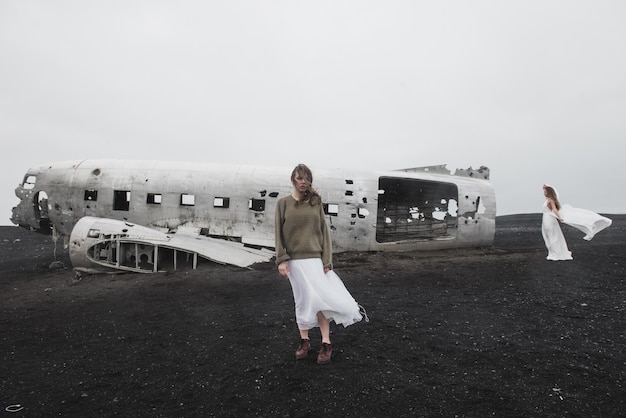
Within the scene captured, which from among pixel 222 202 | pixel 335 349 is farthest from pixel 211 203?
pixel 335 349

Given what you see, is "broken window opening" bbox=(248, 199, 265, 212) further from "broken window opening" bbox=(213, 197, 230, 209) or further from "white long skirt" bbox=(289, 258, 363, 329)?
"white long skirt" bbox=(289, 258, 363, 329)

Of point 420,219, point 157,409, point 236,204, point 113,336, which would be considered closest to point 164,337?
point 113,336

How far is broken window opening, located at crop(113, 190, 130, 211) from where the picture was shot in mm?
13336

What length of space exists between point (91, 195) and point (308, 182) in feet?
40.1

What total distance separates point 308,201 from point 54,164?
14.2 meters

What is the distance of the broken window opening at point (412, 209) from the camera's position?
56.3 ft

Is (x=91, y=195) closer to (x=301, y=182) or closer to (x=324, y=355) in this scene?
(x=301, y=182)

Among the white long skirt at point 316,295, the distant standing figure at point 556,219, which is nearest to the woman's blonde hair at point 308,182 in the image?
the white long skirt at point 316,295

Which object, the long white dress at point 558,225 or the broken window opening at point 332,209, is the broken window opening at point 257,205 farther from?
the long white dress at point 558,225

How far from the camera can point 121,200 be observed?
44.0ft

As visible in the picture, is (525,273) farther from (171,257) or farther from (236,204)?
(171,257)

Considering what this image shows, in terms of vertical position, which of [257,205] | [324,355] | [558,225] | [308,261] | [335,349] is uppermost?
[257,205]

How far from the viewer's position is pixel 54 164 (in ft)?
46.6

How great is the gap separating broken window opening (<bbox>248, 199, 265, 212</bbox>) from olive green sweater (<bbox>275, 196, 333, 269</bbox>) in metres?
8.76
